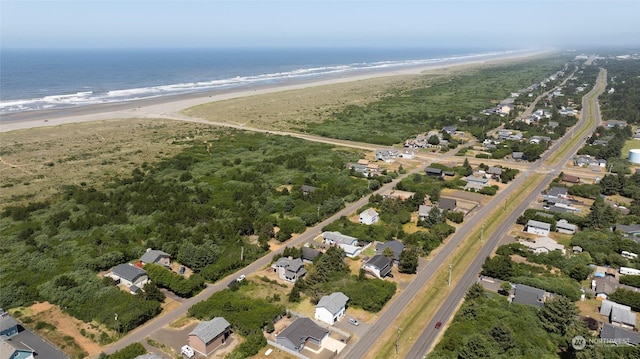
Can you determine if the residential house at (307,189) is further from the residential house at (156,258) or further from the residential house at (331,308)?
the residential house at (331,308)

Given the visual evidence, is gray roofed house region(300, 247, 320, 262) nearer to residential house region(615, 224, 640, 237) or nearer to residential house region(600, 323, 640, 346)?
residential house region(600, 323, 640, 346)

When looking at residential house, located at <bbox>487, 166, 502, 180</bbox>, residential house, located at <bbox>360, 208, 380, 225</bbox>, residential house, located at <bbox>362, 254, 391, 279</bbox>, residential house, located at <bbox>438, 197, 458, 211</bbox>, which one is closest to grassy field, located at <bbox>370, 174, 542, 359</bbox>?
residential house, located at <bbox>362, 254, 391, 279</bbox>

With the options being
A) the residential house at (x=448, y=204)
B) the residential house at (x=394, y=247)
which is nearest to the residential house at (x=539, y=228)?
the residential house at (x=448, y=204)

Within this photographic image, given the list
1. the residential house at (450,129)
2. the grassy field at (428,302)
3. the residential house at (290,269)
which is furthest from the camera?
the residential house at (450,129)

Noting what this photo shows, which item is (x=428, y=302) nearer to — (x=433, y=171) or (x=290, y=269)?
(x=290, y=269)

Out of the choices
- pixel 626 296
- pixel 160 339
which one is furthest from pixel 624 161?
pixel 160 339

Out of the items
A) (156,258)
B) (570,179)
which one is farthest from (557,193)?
(156,258)
